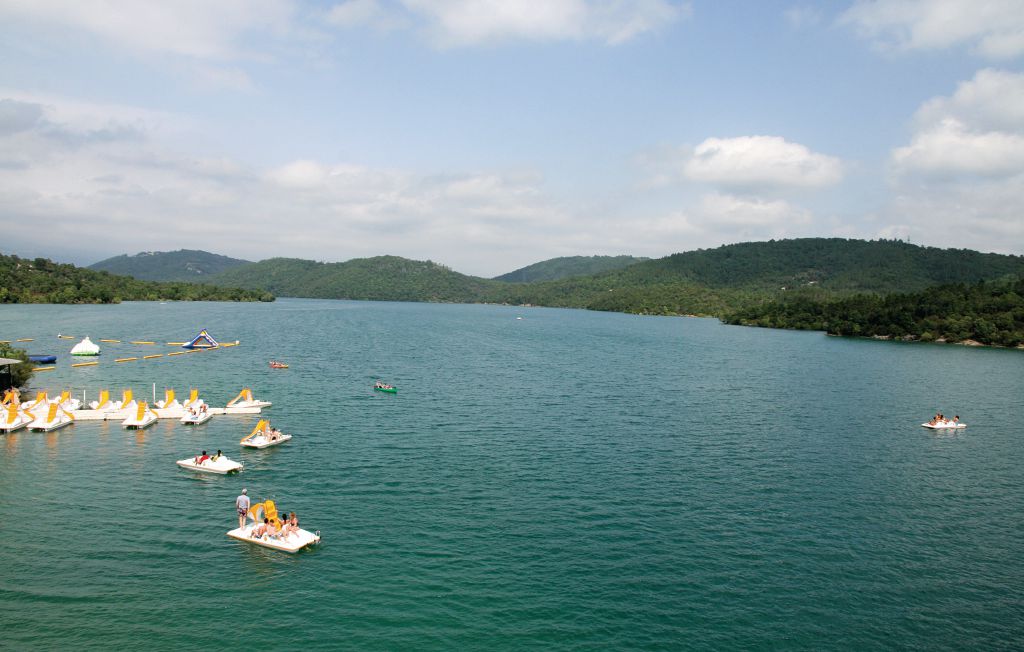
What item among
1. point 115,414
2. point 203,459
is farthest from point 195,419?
point 203,459

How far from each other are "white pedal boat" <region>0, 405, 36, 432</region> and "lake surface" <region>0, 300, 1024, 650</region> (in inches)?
106

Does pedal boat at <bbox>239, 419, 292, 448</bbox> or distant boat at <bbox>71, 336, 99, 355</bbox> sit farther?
distant boat at <bbox>71, 336, 99, 355</bbox>

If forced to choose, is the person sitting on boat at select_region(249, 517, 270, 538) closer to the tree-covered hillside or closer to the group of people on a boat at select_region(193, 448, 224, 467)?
the group of people on a boat at select_region(193, 448, 224, 467)

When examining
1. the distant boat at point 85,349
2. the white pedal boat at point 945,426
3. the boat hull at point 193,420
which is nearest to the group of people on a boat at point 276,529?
the boat hull at point 193,420

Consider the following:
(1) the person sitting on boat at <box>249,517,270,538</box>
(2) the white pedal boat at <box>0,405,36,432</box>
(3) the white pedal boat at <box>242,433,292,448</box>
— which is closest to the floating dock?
(2) the white pedal boat at <box>0,405,36,432</box>

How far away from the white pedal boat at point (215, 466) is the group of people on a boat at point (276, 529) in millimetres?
10490

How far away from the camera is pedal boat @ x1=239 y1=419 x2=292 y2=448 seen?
1642 inches

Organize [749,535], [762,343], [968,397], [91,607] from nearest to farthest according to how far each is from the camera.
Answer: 1. [91,607]
2. [749,535]
3. [968,397]
4. [762,343]

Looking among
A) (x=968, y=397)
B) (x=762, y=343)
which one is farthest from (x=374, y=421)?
(x=762, y=343)

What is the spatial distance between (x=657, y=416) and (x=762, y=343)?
96086mm

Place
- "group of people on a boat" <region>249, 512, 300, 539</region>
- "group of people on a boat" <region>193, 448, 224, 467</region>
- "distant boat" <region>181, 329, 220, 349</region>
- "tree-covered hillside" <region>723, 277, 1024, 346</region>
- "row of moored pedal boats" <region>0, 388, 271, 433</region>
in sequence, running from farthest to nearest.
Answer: "tree-covered hillside" <region>723, 277, 1024, 346</region> < "distant boat" <region>181, 329, 220, 349</region> < "row of moored pedal boats" <region>0, 388, 271, 433</region> < "group of people on a boat" <region>193, 448, 224, 467</region> < "group of people on a boat" <region>249, 512, 300, 539</region>

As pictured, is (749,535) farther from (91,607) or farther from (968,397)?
(968,397)

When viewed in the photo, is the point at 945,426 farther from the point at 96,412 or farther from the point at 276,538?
the point at 96,412

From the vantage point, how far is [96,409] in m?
50.0
